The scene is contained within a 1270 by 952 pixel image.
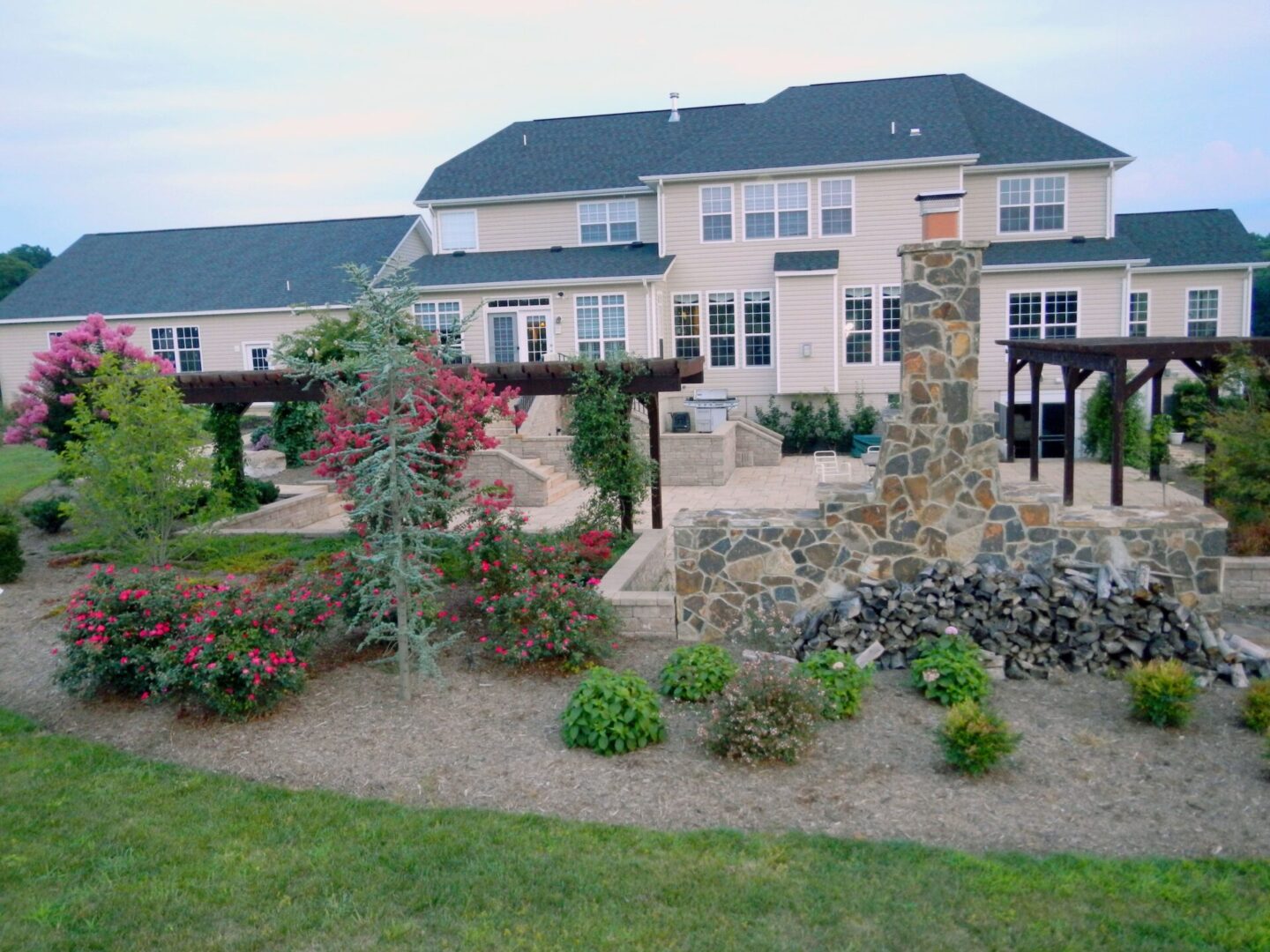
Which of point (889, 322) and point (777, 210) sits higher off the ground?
point (777, 210)

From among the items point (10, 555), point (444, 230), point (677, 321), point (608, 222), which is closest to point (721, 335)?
point (677, 321)

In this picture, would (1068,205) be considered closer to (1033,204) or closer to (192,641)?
(1033,204)

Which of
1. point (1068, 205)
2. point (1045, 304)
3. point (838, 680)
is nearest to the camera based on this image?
point (838, 680)

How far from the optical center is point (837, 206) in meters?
23.7

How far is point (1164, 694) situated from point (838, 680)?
6.73ft

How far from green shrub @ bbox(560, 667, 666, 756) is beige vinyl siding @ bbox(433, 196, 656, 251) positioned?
2084 centimetres

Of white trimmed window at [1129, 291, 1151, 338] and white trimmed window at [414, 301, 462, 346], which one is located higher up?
white trimmed window at [414, 301, 462, 346]

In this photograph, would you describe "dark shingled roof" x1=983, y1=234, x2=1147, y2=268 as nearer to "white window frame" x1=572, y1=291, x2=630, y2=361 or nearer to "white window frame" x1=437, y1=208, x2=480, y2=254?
"white window frame" x1=572, y1=291, x2=630, y2=361

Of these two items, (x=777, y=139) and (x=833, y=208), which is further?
(x=777, y=139)

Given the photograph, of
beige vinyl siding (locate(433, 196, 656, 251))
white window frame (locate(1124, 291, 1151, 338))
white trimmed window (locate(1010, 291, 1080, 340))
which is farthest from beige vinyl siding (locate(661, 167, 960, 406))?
white window frame (locate(1124, 291, 1151, 338))

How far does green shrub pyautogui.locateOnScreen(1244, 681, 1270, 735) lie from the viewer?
6500mm

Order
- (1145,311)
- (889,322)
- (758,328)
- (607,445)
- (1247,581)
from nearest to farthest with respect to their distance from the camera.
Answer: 1. (1247,581)
2. (607,445)
3. (889,322)
4. (758,328)
5. (1145,311)

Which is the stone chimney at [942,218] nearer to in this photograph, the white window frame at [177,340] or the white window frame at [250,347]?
the white window frame at [250,347]

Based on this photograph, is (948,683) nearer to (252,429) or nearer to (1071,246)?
(1071,246)
